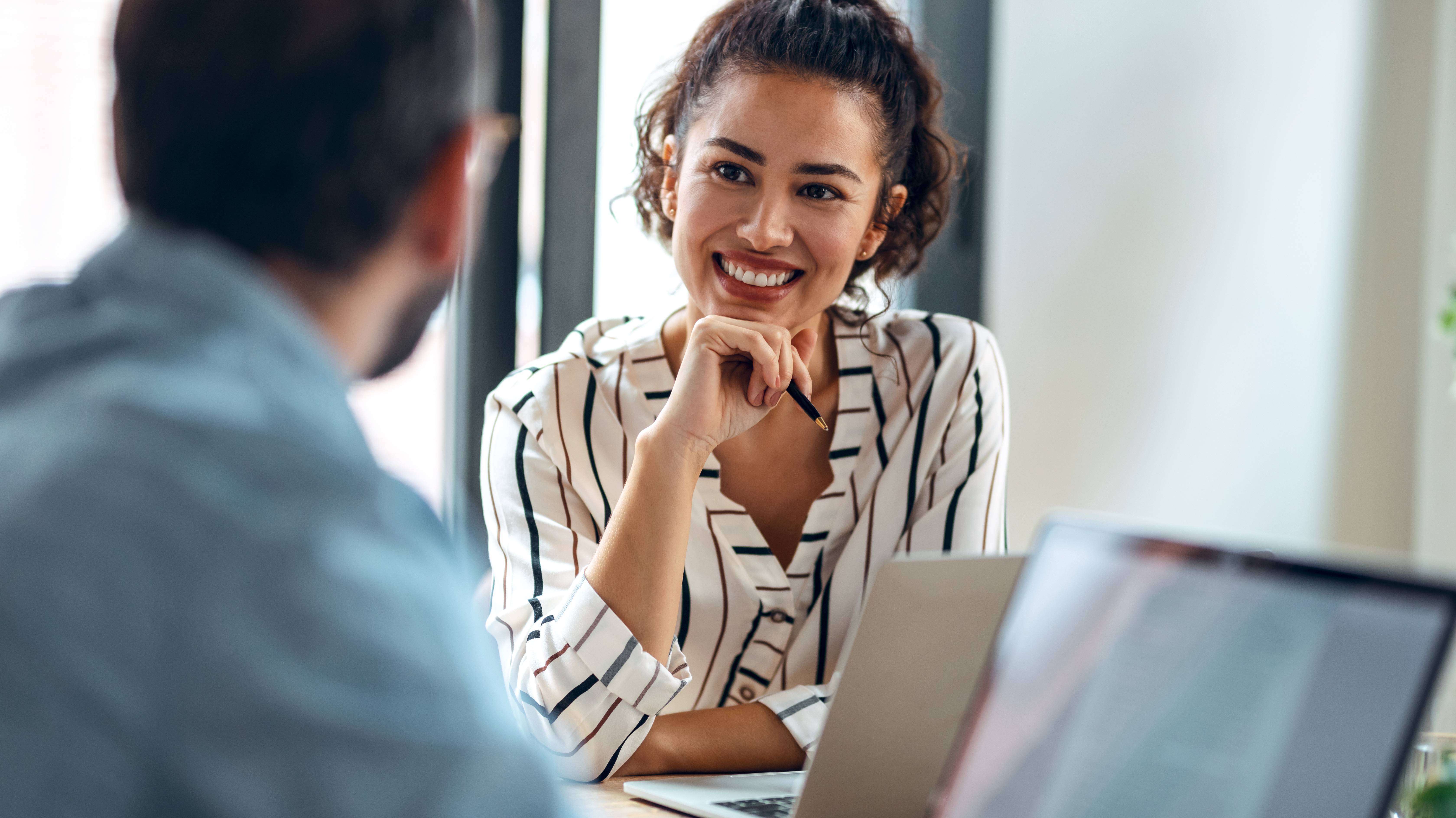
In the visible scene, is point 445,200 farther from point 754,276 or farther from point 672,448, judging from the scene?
point 754,276

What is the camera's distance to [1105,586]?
1.97 feet

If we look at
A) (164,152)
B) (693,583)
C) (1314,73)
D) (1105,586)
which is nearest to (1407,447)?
(1314,73)

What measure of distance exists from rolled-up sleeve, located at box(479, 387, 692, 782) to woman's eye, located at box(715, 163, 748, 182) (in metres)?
0.35

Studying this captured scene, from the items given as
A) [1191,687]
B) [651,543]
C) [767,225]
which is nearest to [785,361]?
[767,225]

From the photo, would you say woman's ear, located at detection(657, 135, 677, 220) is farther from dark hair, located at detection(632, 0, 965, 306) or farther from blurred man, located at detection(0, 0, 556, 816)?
blurred man, located at detection(0, 0, 556, 816)

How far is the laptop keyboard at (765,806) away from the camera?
3.04ft

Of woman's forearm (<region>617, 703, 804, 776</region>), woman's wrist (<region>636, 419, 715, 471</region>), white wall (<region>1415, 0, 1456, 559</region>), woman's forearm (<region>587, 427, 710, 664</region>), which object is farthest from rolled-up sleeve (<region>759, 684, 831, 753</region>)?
white wall (<region>1415, 0, 1456, 559</region>)

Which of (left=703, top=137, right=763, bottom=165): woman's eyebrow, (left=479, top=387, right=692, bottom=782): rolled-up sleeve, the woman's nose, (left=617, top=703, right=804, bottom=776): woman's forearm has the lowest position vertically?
(left=617, top=703, right=804, bottom=776): woman's forearm

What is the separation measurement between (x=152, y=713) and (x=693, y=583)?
103 cm

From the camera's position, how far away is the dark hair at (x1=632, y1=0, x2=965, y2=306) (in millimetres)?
1409

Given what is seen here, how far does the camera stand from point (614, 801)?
1000mm

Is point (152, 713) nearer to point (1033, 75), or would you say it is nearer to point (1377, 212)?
point (1033, 75)

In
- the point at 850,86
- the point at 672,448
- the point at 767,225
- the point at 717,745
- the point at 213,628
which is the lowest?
the point at 717,745

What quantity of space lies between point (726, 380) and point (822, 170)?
27cm
